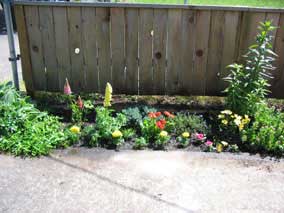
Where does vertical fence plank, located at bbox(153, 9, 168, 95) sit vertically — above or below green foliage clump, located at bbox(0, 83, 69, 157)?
above

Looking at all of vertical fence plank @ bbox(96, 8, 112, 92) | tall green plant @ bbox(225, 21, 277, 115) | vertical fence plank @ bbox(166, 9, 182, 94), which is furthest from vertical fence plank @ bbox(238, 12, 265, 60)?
vertical fence plank @ bbox(96, 8, 112, 92)

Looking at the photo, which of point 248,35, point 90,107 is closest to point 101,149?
point 90,107

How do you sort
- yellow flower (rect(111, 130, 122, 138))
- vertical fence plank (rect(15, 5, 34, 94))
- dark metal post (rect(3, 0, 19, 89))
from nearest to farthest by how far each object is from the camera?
yellow flower (rect(111, 130, 122, 138)) → dark metal post (rect(3, 0, 19, 89)) → vertical fence plank (rect(15, 5, 34, 94))

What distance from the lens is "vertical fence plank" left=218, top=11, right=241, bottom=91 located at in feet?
13.3

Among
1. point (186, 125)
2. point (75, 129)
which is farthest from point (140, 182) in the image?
point (186, 125)

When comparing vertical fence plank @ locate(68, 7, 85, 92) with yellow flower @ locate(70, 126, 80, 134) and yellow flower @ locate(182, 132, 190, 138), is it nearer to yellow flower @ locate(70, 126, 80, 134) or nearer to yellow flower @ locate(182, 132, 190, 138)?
yellow flower @ locate(70, 126, 80, 134)

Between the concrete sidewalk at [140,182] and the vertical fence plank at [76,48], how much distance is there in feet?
3.87

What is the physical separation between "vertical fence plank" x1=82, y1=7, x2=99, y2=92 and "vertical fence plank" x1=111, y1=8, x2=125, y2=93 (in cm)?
23

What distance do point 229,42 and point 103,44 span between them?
158cm

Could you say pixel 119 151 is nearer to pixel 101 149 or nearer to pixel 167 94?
pixel 101 149

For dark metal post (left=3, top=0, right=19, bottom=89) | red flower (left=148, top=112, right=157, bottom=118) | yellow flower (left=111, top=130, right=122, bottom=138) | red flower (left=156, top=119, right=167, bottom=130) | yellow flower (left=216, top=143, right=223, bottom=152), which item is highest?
dark metal post (left=3, top=0, right=19, bottom=89)

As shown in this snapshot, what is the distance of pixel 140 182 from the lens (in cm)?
303

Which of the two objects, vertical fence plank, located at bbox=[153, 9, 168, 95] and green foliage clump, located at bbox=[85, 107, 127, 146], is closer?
green foliage clump, located at bbox=[85, 107, 127, 146]

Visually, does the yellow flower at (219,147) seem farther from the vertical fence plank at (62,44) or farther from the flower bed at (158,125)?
the vertical fence plank at (62,44)
